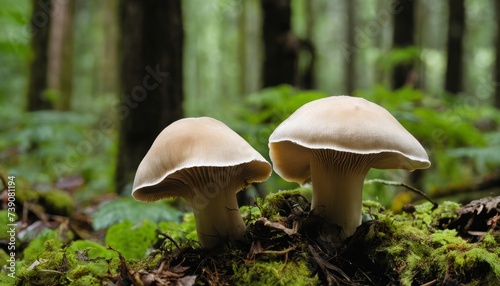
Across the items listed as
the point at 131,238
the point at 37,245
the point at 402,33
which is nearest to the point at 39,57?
the point at 402,33

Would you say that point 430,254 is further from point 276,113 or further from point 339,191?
point 276,113

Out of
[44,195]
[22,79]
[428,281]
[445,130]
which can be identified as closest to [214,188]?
[428,281]

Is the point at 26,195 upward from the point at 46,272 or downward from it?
downward

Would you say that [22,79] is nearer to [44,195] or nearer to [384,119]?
[44,195]

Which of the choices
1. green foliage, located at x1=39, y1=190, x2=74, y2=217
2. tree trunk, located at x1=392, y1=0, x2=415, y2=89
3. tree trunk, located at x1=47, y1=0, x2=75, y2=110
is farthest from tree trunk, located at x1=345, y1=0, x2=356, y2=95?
green foliage, located at x1=39, y1=190, x2=74, y2=217

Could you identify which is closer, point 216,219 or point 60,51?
point 216,219

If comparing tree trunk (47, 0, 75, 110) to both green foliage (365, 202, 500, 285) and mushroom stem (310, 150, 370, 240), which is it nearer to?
mushroom stem (310, 150, 370, 240)
